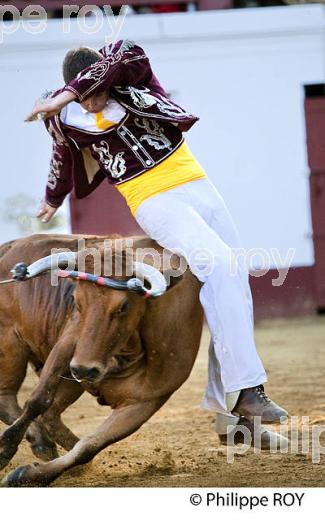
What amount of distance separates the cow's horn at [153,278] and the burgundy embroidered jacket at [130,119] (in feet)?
1.83

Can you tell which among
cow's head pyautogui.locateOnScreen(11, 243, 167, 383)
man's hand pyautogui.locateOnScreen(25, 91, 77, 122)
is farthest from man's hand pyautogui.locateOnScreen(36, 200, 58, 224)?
cow's head pyautogui.locateOnScreen(11, 243, 167, 383)

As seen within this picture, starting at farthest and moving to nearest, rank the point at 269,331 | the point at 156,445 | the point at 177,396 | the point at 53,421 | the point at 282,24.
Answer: the point at 282,24, the point at 269,331, the point at 177,396, the point at 156,445, the point at 53,421

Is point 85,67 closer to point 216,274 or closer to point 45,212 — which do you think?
point 45,212

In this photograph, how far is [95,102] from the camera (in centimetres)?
499

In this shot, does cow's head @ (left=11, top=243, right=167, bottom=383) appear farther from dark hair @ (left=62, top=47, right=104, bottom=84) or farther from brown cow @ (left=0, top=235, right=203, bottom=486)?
dark hair @ (left=62, top=47, right=104, bottom=84)

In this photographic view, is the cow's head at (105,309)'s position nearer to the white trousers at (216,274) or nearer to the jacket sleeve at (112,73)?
the white trousers at (216,274)

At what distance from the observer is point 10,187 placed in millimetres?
12414

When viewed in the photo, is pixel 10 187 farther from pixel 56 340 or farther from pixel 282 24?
pixel 56 340

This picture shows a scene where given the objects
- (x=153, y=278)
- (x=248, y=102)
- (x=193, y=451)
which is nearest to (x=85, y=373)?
(x=153, y=278)

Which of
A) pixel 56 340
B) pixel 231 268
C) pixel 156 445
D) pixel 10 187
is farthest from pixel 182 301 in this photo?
pixel 10 187

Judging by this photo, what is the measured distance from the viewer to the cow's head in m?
4.48

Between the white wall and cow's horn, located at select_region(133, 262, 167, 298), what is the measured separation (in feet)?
25.8

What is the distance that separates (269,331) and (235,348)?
22.8ft
